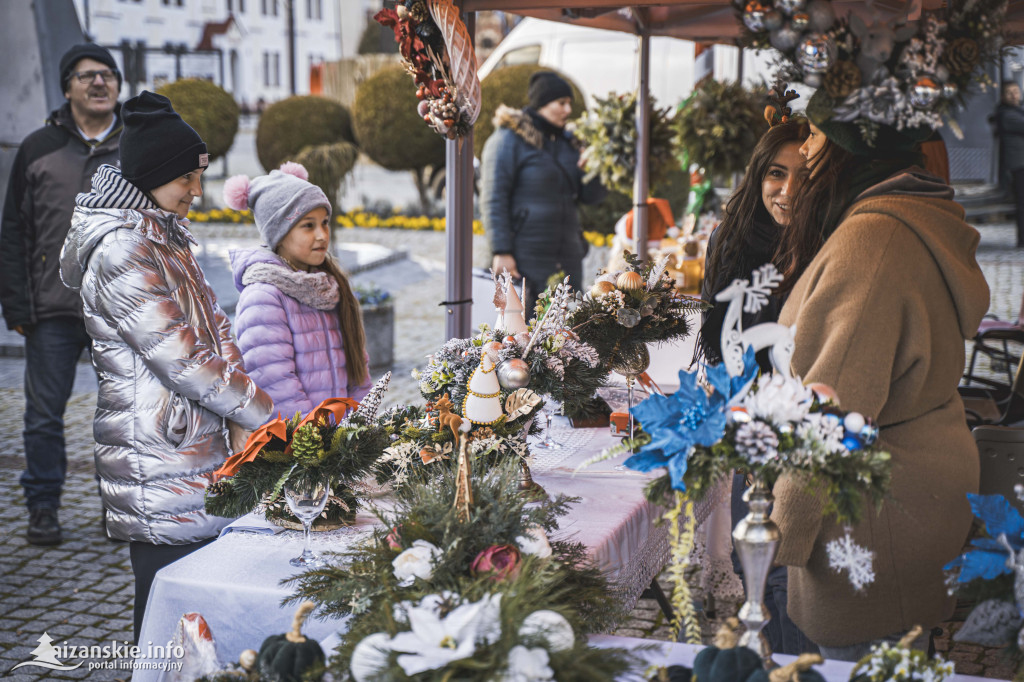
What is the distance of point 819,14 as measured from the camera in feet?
5.94

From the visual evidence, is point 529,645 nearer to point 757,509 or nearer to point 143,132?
point 757,509

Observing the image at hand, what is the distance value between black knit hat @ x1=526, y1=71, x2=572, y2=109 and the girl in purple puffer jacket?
270 cm

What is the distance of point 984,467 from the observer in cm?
270

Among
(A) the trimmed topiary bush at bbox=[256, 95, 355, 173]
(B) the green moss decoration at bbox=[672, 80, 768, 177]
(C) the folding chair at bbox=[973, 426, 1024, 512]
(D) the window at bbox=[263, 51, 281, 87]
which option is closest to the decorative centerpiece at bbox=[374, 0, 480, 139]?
(C) the folding chair at bbox=[973, 426, 1024, 512]

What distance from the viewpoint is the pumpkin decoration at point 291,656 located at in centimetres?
161

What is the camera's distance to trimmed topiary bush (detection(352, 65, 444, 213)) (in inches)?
572

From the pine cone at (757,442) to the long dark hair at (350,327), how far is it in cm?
207

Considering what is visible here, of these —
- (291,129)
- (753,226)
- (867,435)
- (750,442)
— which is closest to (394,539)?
(750,442)

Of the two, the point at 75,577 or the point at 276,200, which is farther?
the point at 75,577

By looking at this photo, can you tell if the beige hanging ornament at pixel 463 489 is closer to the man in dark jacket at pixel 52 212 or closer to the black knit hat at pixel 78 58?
the man in dark jacket at pixel 52 212

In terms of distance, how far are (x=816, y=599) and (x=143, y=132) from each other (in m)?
2.18

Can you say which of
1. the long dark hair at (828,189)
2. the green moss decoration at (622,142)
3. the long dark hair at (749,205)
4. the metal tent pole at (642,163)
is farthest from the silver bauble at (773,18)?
the green moss decoration at (622,142)

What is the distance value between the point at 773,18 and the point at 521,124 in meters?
4.07

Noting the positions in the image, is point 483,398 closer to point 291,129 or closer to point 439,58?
point 439,58
